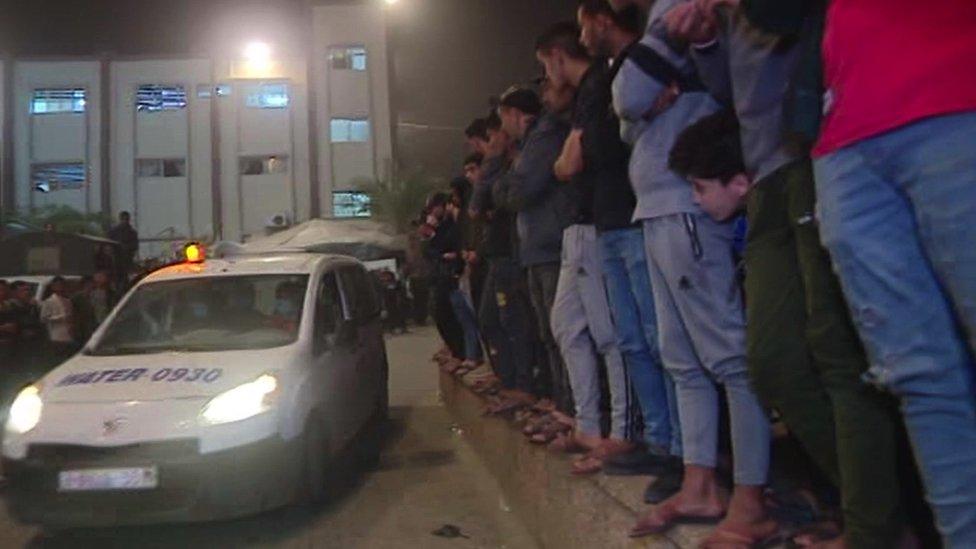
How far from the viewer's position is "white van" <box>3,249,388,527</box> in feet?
16.8

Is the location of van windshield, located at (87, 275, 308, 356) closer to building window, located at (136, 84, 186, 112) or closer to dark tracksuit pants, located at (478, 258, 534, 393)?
dark tracksuit pants, located at (478, 258, 534, 393)

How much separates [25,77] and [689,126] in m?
38.1

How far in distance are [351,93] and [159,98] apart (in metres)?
7.52

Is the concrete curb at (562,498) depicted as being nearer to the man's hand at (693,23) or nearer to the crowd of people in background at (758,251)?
the crowd of people in background at (758,251)

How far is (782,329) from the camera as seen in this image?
2.56 meters

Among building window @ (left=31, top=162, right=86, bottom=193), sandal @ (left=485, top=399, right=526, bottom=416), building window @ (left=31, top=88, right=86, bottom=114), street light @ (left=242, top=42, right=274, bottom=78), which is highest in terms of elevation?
street light @ (left=242, top=42, right=274, bottom=78)

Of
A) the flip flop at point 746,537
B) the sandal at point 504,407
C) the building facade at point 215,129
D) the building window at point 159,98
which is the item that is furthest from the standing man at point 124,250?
the flip flop at point 746,537

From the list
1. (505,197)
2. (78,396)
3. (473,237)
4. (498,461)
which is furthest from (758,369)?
(473,237)

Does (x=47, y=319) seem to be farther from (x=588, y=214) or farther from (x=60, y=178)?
(x=60, y=178)

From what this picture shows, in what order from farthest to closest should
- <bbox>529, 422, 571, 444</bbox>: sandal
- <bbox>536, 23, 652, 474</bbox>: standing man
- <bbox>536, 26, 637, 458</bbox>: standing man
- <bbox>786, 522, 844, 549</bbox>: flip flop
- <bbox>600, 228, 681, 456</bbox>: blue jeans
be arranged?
<bbox>529, 422, 571, 444</bbox>: sandal, <bbox>536, 26, 637, 458</bbox>: standing man, <bbox>536, 23, 652, 474</bbox>: standing man, <bbox>600, 228, 681, 456</bbox>: blue jeans, <bbox>786, 522, 844, 549</bbox>: flip flop

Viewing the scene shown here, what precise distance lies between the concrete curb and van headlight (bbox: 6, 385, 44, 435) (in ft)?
9.42

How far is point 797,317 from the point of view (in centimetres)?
255

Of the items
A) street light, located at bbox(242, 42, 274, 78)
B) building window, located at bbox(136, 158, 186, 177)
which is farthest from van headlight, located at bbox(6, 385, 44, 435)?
street light, located at bbox(242, 42, 274, 78)

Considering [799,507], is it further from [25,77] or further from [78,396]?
[25,77]
